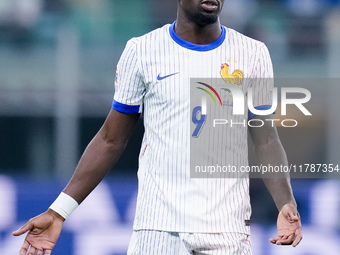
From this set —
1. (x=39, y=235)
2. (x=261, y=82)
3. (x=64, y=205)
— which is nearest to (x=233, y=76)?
(x=261, y=82)

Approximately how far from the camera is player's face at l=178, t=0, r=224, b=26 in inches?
102

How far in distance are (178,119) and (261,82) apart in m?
0.33

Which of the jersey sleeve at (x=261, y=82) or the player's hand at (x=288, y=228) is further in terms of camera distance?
the jersey sleeve at (x=261, y=82)

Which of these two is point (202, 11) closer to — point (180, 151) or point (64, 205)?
point (180, 151)

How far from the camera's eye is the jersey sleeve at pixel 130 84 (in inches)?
105

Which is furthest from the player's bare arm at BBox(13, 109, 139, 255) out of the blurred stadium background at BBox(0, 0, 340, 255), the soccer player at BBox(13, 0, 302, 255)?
the blurred stadium background at BBox(0, 0, 340, 255)

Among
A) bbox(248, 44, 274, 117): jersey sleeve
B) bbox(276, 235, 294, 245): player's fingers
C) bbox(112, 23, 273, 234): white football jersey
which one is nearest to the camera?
bbox(276, 235, 294, 245): player's fingers

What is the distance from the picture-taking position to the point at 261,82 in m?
2.67

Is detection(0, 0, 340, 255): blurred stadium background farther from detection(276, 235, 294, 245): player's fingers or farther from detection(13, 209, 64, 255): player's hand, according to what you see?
detection(276, 235, 294, 245): player's fingers

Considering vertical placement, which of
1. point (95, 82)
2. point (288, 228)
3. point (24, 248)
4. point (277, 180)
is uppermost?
point (95, 82)

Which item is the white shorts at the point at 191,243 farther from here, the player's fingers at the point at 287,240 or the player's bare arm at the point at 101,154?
the player's bare arm at the point at 101,154

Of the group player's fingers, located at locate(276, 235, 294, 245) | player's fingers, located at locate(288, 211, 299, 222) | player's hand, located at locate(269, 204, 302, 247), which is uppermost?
player's fingers, located at locate(288, 211, 299, 222)

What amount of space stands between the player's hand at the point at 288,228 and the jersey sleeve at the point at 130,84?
2.02 ft

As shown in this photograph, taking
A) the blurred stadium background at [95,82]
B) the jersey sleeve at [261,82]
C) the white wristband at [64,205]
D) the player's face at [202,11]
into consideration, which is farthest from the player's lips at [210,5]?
the blurred stadium background at [95,82]
